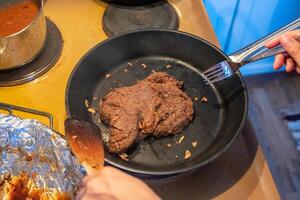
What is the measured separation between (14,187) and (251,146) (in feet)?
2.06

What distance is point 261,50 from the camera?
37.8 inches

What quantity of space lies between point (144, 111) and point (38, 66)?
0.39m

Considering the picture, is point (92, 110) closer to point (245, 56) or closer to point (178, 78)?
point (178, 78)

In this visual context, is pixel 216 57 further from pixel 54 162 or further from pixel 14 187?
pixel 14 187

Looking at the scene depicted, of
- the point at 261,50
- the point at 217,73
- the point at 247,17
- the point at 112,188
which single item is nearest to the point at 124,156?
the point at 112,188

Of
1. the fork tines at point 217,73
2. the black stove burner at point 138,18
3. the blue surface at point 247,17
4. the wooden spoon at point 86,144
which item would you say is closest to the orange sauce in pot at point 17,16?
the black stove burner at point 138,18

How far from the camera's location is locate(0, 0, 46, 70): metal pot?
0.96m

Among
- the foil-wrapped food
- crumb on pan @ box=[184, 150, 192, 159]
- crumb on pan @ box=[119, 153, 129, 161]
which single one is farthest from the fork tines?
the foil-wrapped food

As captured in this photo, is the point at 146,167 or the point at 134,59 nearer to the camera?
the point at 146,167

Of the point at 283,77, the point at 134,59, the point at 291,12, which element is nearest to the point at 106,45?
the point at 134,59

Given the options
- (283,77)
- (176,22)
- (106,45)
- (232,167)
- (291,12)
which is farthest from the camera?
(283,77)

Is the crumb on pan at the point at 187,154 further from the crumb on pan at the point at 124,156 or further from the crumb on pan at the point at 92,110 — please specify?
the crumb on pan at the point at 92,110

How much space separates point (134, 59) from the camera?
44.7 inches

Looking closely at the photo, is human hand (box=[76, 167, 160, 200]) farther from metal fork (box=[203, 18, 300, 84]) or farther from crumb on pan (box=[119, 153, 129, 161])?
metal fork (box=[203, 18, 300, 84])
